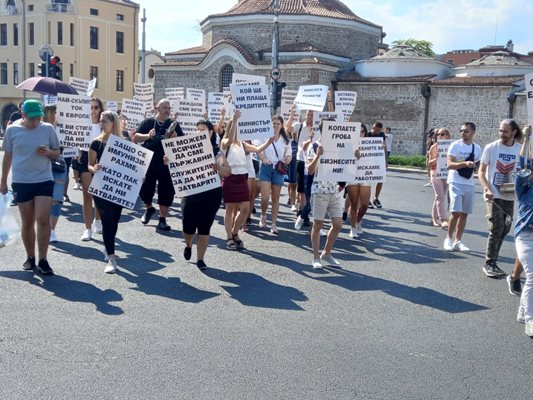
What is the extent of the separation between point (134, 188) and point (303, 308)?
109 inches

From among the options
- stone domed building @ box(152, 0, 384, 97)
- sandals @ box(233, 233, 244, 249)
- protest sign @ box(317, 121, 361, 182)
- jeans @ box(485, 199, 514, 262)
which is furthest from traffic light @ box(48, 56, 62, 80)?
stone domed building @ box(152, 0, 384, 97)

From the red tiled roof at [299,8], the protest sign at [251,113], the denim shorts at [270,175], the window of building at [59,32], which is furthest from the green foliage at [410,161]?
the window of building at [59,32]

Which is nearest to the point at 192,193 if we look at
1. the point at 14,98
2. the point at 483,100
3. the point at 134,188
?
the point at 134,188

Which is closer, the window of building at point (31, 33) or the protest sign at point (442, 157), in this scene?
the protest sign at point (442, 157)

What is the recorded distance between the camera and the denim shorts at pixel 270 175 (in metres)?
10.7

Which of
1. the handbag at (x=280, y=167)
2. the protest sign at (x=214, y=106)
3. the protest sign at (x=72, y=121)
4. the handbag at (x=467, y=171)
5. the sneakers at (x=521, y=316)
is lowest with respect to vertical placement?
the sneakers at (x=521, y=316)

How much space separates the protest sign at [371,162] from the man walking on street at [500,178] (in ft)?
9.50

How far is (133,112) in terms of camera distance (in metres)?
15.8

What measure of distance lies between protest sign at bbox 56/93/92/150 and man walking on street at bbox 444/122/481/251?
233 inches

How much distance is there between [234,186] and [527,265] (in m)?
4.45

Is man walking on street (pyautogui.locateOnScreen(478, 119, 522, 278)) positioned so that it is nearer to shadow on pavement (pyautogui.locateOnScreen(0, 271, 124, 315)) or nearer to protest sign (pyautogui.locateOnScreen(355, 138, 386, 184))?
protest sign (pyautogui.locateOnScreen(355, 138, 386, 184))

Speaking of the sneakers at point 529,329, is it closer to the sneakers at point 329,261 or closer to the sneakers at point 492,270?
the sneakers at point 492,270

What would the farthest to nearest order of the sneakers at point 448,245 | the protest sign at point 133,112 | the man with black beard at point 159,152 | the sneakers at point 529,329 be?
1. the protest sign at point 133,112
2. the man with black beard at point 159,152
3. the sneakers at point 448,245
4. the sneakers at point 529,329

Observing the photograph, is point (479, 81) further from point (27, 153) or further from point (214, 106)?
point (27, 153)
